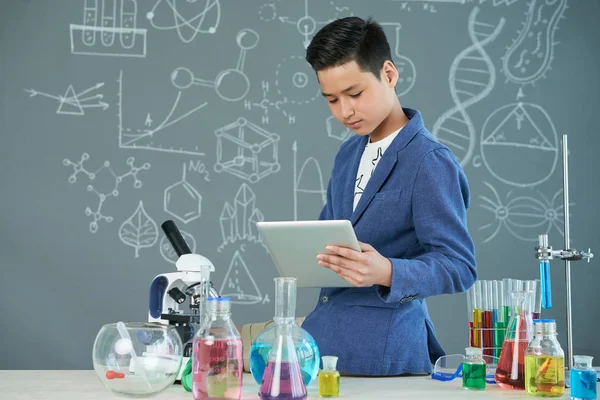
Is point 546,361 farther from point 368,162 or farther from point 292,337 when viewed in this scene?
point 368,162

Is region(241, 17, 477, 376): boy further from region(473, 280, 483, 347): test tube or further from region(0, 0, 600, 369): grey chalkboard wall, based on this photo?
region(0, 0, 600, 369): grey chalkboard wall

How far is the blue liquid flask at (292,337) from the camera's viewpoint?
1.28m

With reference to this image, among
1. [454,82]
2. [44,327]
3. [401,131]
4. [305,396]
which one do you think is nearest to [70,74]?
[44,327]

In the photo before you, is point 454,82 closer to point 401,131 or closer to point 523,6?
point 523,6

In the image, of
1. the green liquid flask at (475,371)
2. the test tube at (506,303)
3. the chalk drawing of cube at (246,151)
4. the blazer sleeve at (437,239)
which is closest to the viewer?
the green liquid flask at (475,371)

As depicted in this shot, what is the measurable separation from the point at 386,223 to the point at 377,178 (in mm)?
112

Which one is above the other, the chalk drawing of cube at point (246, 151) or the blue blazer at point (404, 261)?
the chalk drawing of cube at point (246, 151)

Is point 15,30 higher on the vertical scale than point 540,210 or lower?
higher

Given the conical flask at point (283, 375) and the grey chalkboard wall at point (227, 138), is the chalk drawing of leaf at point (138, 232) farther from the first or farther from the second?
the conical flask at point (283, 375)

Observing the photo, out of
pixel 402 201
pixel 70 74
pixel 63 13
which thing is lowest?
pixel 402 201

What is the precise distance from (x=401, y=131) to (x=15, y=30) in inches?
92.4

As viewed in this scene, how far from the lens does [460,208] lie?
1729 mm

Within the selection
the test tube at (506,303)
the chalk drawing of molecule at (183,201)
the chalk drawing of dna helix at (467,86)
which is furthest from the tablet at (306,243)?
the chalk drawing of dna helix at (467,86)

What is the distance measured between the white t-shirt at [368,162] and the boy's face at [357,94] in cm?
7
